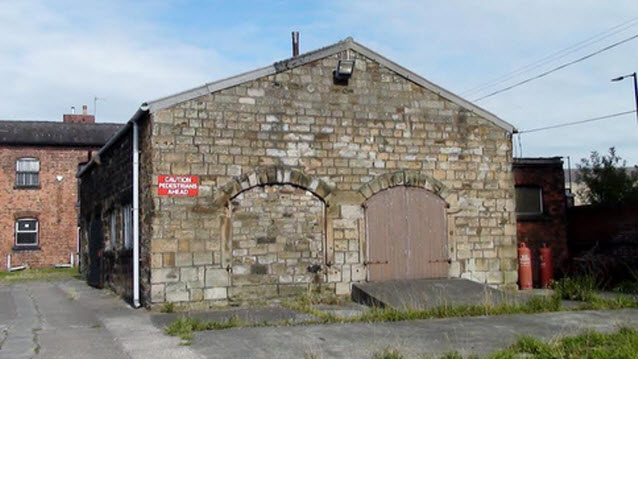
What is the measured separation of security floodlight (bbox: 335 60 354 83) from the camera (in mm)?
13547

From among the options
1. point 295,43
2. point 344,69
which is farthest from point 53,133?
point 344,69

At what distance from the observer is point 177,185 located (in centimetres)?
1232

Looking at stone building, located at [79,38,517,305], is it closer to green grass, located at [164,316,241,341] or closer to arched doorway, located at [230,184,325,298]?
arched doorway, located at [230,184,325,298]

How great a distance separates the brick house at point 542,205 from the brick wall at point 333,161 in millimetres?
2886

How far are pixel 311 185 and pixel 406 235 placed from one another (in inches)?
99.6

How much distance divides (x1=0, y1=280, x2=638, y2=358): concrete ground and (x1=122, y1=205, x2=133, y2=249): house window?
2.64 m

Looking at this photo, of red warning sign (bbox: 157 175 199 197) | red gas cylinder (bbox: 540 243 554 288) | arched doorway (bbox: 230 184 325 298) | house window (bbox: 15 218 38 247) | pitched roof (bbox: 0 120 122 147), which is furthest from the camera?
pitched roof (bbox: 0 120 122 147)

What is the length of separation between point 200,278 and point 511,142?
8284 mm

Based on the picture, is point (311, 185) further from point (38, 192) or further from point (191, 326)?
point (38, 192)

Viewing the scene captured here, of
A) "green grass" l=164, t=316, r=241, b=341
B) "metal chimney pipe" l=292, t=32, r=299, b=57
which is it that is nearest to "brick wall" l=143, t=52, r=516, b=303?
"green grass" l=164, t=316, r=241, b=341

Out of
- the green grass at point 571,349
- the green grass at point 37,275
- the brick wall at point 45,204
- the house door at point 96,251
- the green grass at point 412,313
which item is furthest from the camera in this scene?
the brick wall at point 45,204

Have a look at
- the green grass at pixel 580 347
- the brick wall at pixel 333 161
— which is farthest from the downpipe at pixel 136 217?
the green grass at pixel 580 347

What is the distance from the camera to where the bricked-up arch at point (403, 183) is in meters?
13.8

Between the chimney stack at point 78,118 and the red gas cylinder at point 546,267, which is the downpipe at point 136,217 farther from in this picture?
the chimney stack at point 78,118
